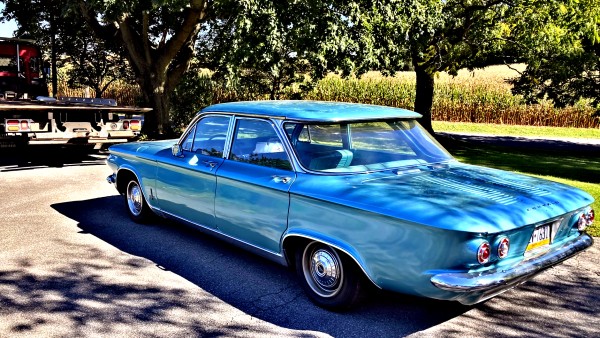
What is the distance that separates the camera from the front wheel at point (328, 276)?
4039 millimetres

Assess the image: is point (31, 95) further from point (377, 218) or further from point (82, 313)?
point (377, 218)

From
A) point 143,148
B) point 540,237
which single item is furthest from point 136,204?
point 540,237

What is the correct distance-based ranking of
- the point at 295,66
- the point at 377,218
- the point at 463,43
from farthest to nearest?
the point at 295,66 → the point at 463,43 → the point at 377,218

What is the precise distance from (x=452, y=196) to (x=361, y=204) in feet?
2.16

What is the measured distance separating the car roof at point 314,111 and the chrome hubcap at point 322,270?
1.10 m

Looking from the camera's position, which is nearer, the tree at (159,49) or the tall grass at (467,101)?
the tree at (159,49)

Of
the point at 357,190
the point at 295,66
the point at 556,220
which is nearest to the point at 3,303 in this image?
the point at 357,190

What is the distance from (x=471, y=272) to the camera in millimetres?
3459

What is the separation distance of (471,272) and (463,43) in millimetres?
15580

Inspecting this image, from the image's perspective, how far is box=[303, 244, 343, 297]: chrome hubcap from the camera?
13.6 ft

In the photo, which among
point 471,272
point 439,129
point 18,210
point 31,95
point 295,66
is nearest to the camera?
point 471,272

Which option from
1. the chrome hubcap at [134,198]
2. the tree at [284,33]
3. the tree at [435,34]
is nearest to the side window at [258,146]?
the chrome hubcap at [134,198]

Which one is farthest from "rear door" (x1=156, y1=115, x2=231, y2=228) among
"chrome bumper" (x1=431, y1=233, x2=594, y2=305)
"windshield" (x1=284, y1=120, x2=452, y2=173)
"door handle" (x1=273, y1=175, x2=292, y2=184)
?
"chrome bumper" (x1=431, y1=233, x2=594, y2=305)

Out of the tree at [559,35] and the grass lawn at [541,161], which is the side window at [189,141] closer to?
the grass lawn at [541,161]
